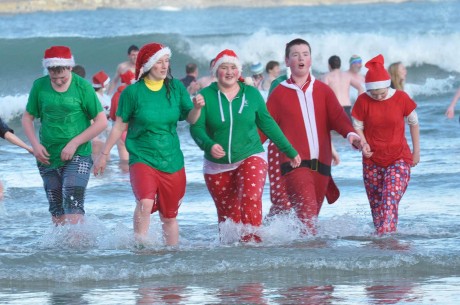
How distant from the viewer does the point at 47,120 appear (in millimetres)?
8938

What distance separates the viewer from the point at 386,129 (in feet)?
30.4

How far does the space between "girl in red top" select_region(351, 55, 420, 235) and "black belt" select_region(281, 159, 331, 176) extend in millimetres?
351

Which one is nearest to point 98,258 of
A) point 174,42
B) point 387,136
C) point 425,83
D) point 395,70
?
point 387,136

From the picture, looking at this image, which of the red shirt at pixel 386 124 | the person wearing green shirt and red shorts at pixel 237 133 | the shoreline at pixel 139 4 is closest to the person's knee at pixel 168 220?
the person wearing green shirt and red shorts at pixel 237 133

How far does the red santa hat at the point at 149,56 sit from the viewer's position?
8570 millimetres

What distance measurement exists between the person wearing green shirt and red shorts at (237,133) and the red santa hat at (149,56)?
0.45 m

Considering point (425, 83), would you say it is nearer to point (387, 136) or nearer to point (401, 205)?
point (401, 205)

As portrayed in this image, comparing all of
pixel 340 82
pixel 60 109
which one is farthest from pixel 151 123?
pixel 340 82

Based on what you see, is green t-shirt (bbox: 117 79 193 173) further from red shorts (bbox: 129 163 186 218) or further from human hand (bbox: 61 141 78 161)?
human hand (bbox: 61 141 78 161)

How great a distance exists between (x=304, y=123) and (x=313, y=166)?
0.37 meters

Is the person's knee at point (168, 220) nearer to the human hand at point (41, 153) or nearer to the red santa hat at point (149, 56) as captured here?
the human hand at point (41, 153)

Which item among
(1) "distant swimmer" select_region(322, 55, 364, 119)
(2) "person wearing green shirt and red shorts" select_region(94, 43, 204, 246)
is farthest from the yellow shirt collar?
(1) "distant swimmer" select_region(322, 55, 364, 119)

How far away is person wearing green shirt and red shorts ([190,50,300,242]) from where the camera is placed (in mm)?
8773

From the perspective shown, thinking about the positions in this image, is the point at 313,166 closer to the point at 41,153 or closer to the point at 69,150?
the point at 69,150
